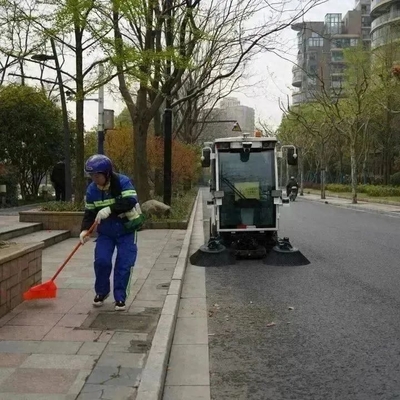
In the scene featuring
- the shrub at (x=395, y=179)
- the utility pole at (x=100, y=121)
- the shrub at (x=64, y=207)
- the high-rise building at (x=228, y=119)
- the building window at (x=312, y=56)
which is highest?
the building window at (x=312, y=56)

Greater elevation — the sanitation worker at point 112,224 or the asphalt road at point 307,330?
the sanitation worker at point 112,224

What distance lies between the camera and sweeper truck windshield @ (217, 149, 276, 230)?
1209 centimetres

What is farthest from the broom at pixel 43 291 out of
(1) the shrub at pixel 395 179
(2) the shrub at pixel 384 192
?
(1) the shrub at pixel 395 179

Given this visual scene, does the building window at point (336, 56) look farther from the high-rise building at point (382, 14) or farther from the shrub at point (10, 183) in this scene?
the shrub at point (10, 183)

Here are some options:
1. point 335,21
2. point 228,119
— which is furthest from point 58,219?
point 335,21

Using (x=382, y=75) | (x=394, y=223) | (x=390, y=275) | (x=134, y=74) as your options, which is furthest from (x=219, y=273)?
(x=382, y=75)

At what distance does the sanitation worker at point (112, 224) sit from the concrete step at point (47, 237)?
564cm

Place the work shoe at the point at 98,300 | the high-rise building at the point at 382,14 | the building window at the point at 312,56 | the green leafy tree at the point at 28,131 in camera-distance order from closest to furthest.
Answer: the work shoe at the point at 98,300
the green leafy tree at the point at 28,131
the high-rise building at the point at 382,14
the building window at the point at 312,56

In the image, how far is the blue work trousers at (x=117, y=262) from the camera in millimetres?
6695

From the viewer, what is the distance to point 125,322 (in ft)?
20.5

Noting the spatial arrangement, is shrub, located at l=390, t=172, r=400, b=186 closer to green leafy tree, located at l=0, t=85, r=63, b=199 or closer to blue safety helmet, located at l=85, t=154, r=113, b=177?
green leafy tree, located at l=0, t=85, r=63, b=199

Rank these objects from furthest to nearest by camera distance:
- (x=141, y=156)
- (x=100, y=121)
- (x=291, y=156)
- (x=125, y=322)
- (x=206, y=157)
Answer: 1. (x=141, y=156)
2. (x=100, y=121)
3. (x=206, y=157)
4. (x=291, y=156)
5. (x=125, y=322)

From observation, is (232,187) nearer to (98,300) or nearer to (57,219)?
(57,219)

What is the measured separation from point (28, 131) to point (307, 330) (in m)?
21.3
